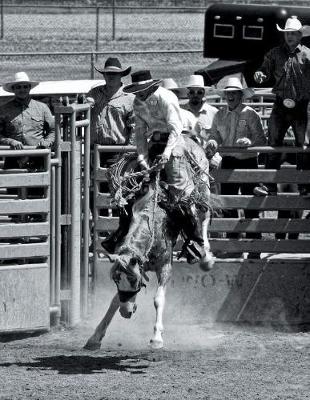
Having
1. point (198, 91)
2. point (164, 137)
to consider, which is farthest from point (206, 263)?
point (198, 91)

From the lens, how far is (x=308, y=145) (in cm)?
1244

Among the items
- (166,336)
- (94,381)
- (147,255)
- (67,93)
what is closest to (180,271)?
(166,336)

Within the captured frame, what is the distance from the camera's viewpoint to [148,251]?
10.4 metres

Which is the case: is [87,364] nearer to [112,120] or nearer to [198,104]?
[112,120]

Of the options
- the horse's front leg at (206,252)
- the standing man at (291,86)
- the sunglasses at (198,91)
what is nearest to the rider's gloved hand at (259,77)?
the standing man at (291,86)

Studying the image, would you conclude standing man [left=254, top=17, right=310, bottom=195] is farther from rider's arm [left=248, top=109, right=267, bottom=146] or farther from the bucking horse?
the bucking horse

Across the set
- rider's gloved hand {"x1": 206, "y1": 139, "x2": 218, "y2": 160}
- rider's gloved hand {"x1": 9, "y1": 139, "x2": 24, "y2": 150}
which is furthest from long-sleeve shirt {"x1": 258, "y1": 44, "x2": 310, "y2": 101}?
rider's gloved hand {"x1": 9, "y1": 139, "x2": 24, "y2": 150}

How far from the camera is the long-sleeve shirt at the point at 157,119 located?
1102 centimetres

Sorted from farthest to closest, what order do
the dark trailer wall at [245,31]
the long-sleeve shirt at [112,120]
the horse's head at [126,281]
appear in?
the dark trailer wall at [245,31]
the long-sleeve shirt at [112,120]
the horse's head at [126,281]

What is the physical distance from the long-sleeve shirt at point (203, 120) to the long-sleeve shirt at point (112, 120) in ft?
2.47

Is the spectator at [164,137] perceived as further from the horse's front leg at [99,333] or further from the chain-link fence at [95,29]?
the chain-link fence at [95,29]

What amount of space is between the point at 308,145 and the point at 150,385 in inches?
160

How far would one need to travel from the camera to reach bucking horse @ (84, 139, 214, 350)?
993 cm

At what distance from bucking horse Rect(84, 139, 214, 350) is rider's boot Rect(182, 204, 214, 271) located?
9cm
